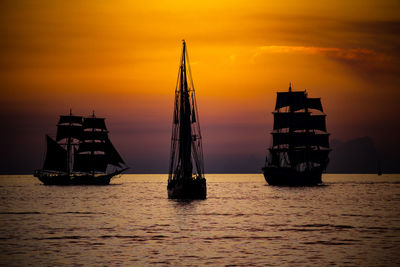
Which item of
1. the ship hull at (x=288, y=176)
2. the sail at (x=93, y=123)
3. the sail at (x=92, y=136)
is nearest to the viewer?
the ship hull at (x=288, y=176)

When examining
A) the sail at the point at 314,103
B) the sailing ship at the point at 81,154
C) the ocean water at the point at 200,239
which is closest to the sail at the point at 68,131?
the sailing ship at the point at 81,154

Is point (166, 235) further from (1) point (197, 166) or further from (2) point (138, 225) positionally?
(1) point (197, 166)

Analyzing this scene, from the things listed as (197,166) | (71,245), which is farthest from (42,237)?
(197,166)

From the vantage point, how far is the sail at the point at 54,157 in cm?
17425

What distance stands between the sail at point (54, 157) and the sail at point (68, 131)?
13360 millimetres

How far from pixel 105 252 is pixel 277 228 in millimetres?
20764

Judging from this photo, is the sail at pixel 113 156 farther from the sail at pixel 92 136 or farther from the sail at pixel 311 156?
the sail at pixel 311 156

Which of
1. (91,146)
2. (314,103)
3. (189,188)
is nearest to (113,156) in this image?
(91,146)

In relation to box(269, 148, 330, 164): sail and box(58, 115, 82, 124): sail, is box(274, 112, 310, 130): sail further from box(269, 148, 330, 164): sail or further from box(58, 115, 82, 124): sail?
box(58, 115, 82, 124): sail

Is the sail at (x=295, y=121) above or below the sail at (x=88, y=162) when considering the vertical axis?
above

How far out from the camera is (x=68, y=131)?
195875mm

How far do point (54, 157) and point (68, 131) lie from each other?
20949mm

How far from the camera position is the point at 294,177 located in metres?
168

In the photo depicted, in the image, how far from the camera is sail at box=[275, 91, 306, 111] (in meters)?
179
